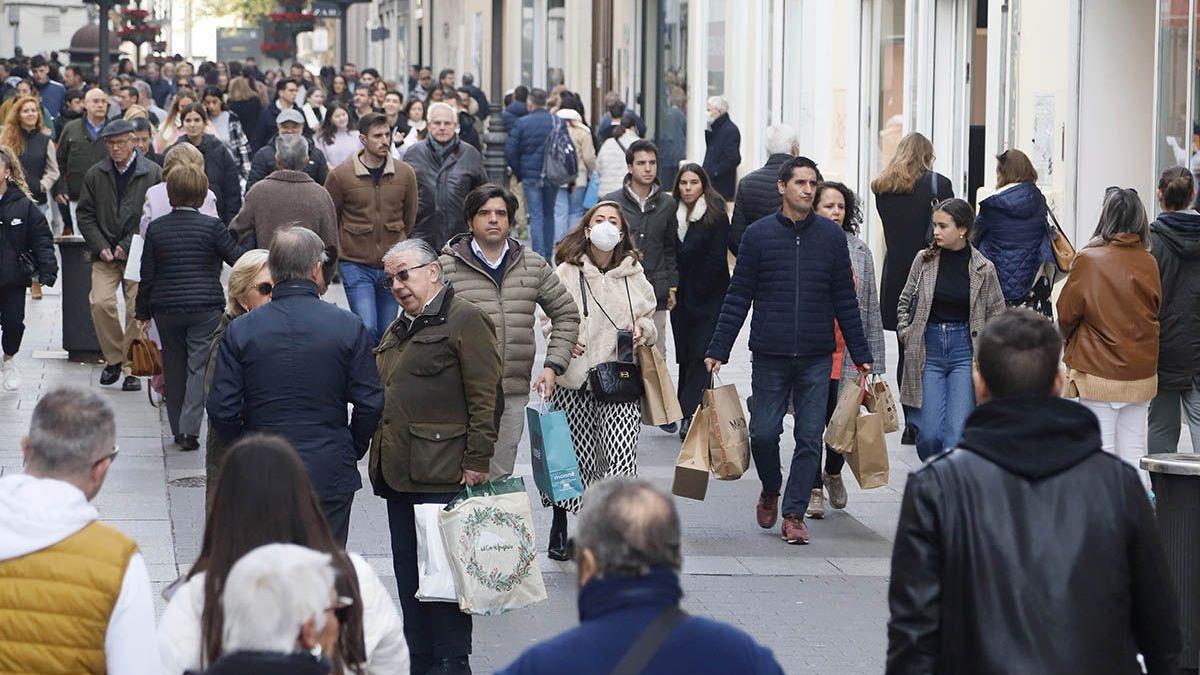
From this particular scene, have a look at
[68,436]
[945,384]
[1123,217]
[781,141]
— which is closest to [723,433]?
[945,384]

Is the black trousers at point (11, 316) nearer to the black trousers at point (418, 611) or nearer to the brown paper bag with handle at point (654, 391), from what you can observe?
the brown paper bag with handle at point (654, 391)

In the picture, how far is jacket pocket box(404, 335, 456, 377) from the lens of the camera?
692cm

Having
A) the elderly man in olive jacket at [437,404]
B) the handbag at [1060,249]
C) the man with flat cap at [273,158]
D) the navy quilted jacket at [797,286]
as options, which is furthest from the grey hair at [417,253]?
the man with flat cap at [273,158]

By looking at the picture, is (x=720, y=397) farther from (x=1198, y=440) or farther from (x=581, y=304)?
(x=1198, y=440)

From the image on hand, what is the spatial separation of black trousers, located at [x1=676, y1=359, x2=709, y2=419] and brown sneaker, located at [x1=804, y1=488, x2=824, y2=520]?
7.28 ft

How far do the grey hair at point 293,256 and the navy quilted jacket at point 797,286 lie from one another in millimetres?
3166

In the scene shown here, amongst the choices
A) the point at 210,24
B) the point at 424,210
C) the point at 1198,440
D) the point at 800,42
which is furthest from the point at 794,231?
the point at 210,24

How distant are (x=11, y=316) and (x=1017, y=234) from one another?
257 inches

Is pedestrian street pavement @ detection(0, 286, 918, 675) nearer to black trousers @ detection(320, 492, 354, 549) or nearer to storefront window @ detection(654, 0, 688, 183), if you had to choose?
black trousers @ detection(320, 492, 354, 549)

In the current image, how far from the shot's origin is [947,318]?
9688 mm

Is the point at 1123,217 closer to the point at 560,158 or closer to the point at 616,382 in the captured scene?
the point at 616,382

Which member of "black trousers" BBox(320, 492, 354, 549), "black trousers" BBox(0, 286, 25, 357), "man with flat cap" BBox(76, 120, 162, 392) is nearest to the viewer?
"black trousers" BBox(320, 492, 354, 549)

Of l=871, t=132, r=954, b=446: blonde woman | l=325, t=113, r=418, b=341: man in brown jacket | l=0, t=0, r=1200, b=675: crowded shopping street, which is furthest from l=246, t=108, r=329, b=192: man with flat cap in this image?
l=871, t=132, r=954, b=446: blonde woman

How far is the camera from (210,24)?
11612 cm
